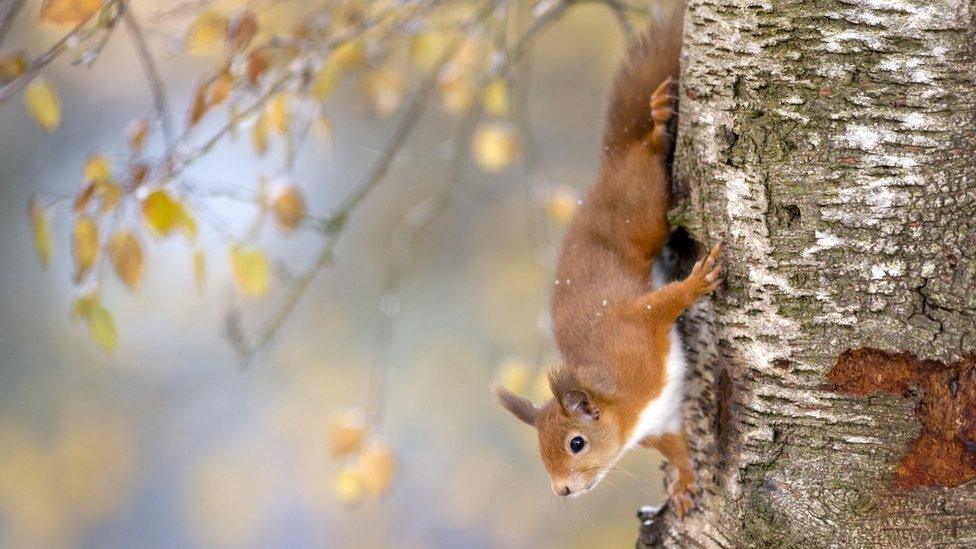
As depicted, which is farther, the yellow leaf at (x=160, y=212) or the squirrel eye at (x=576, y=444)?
the squirrel eye at (x=576, y=444)

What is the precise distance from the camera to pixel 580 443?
88.8 inches

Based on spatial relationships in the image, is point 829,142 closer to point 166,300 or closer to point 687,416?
point 687,416

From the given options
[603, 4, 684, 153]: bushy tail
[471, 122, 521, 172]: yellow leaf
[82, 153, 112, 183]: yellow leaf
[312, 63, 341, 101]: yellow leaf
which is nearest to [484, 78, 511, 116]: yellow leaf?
[471, 122, 521, 172]: yellow leaf

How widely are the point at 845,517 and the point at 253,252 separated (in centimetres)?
132

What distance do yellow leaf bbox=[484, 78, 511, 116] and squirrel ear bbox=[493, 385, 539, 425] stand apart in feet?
3.14

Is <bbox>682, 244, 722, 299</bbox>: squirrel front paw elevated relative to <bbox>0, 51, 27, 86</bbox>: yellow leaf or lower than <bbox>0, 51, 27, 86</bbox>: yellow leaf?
lower

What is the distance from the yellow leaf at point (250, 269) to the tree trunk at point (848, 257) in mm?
1011

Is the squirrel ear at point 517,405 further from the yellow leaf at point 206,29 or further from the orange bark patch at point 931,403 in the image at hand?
the yellow leaf at point 206,29

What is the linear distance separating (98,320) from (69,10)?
0.59 meters

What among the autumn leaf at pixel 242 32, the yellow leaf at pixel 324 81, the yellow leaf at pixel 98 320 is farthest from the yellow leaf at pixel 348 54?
the yellow leaf at pixel 98 320

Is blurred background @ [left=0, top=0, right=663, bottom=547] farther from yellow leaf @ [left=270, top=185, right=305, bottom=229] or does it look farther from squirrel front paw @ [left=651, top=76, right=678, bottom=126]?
squirrel front paw @ [left=651, top=76, right=678, bottom=126]

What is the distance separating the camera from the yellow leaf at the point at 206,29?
2.37 m

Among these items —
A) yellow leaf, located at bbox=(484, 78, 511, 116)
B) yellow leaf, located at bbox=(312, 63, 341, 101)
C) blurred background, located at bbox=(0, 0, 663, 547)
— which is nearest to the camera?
yellow leaf, located at bbox=(312, 63, 341, 101)

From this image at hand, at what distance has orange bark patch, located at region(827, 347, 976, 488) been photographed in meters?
1.63
